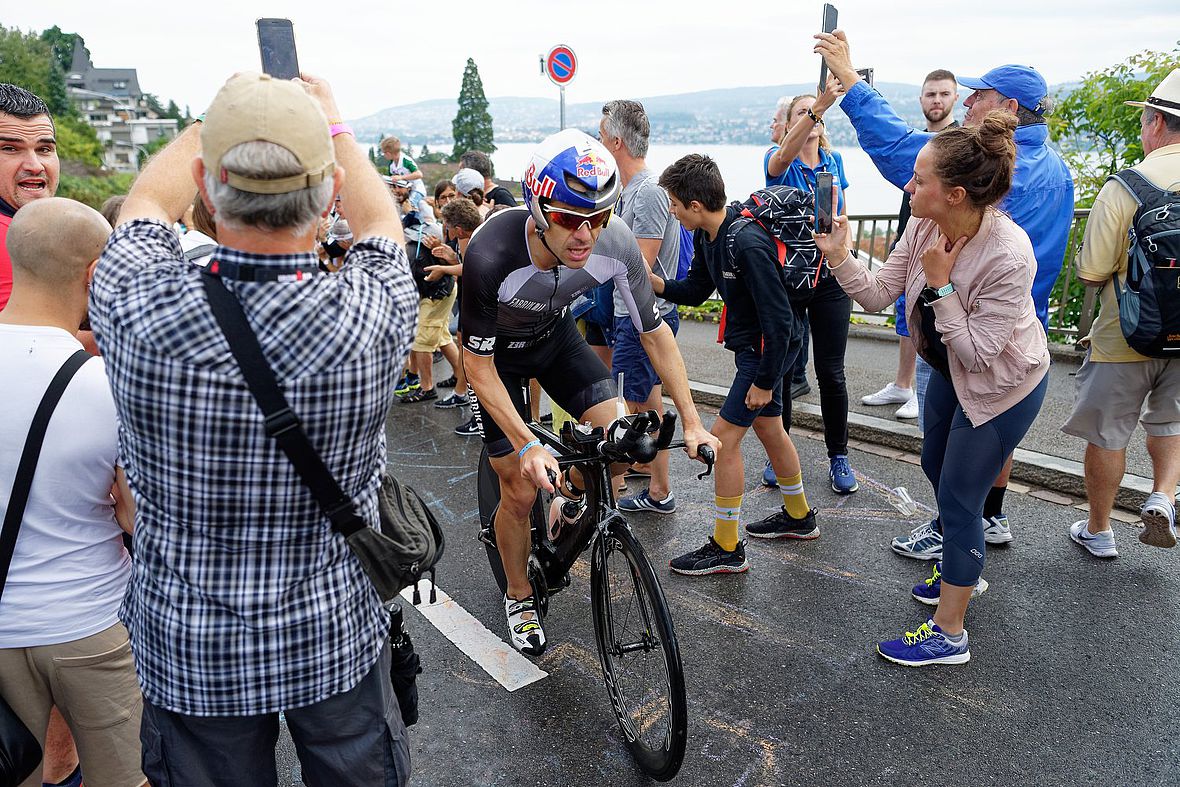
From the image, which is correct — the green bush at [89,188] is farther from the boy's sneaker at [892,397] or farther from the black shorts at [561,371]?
the black shorts at [561,371]

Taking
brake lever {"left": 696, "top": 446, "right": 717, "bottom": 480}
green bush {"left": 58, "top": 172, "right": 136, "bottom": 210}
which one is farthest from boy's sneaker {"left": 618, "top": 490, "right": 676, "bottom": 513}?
green bush {"left": 58, "top": 172, "right": 136, "bottom": 210}

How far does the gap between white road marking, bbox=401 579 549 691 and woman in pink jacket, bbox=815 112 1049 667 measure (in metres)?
1.51

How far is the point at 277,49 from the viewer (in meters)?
1.78

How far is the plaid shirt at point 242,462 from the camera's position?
4.62 ft

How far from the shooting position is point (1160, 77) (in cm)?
766

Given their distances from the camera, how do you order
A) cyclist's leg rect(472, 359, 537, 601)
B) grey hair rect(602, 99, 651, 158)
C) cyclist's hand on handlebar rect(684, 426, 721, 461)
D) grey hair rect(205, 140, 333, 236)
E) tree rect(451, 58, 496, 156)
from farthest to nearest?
1. tree rect(451, 58, 496, 156)
2. grey hair rect(602, 99, 651, 158)
3. cyclist's leg rect(472, 359, 537, 601)
4. cyclist's hand on handlebar rect(684, 426, 721, 461)
5. grey hair rect(205, 140, 333, 236)

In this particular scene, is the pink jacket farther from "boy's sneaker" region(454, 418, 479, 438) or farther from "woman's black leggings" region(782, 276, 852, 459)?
"boy's sneaker" region(454, 418, 479, 438)

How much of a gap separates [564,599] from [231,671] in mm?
2549

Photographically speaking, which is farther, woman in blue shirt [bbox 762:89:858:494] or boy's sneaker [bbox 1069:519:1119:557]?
woman in blue shirt [bbox 762:89:858:494]

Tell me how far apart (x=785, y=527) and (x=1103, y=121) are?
6763 mm

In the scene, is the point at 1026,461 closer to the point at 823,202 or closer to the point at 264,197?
the point at 823,202

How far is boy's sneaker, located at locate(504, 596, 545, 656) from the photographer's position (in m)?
3.49

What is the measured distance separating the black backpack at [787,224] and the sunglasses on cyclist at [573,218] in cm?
131

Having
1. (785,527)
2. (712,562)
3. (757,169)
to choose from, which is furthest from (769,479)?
(757,169)
